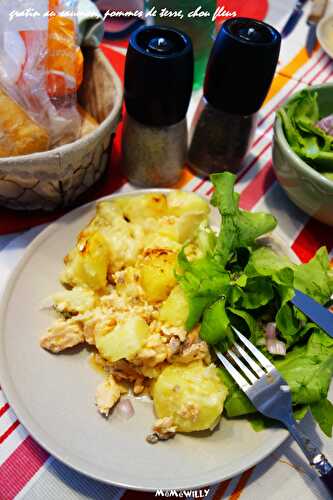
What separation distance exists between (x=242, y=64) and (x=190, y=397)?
766 millimetres

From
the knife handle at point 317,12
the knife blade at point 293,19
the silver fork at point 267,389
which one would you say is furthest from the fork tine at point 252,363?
the knife handle at point 317,12

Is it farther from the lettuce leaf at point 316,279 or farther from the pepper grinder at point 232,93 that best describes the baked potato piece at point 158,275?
the pepper grinder at point 232,93

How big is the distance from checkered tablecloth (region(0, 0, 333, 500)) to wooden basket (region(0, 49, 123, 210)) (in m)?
0.09

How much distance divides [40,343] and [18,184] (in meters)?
0.36

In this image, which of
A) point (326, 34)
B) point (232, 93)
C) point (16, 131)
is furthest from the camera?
point (326, 34)

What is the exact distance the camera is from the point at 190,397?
83 cm

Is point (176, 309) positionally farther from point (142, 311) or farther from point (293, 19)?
point (293, 19)

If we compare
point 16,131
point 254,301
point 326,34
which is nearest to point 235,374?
point 254,301

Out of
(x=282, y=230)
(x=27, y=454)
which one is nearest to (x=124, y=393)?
(x=27, y=454)

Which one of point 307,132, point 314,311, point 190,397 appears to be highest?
point 307,132

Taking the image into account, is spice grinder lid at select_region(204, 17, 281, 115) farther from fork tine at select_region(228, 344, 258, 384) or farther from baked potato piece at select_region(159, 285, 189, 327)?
fork tine at select_region(228, 344, 258, 384)

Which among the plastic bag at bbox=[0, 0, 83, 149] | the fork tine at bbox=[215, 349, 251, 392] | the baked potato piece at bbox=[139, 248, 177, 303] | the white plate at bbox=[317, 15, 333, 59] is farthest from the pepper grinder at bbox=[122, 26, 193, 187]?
the white plate at bbox=[317, 15, 333, 59]

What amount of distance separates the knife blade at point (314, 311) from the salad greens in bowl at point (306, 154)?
1.03ft

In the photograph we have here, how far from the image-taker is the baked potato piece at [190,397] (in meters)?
0.82
